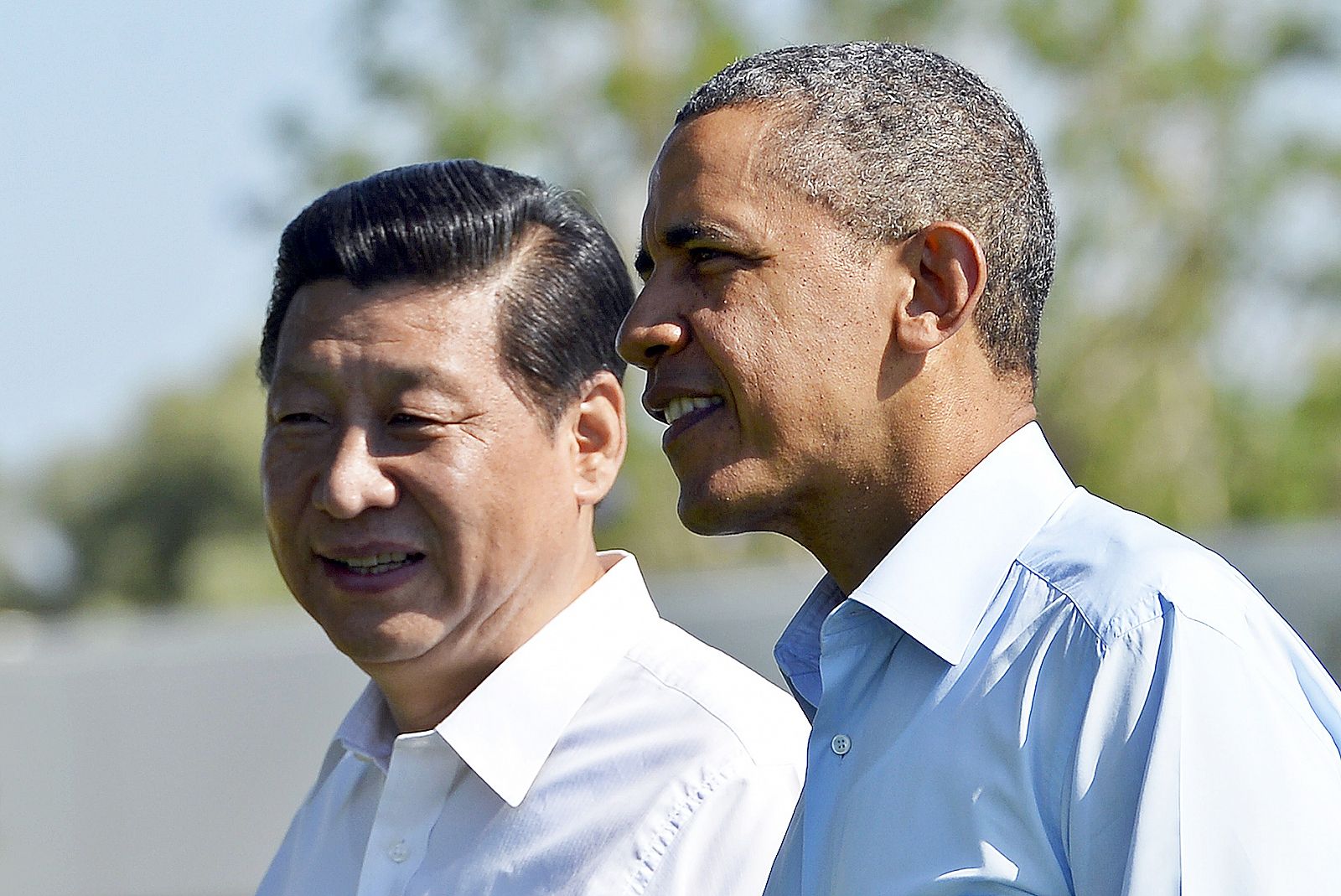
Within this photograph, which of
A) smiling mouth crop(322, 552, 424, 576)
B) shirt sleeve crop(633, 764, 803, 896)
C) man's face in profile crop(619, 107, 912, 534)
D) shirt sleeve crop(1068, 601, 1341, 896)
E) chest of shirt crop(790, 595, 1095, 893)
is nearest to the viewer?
shirt sleeve crop(1068, 601, 1341, 896)

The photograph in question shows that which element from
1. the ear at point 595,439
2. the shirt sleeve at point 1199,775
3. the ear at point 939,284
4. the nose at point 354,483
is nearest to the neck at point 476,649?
the ear at point 595,439

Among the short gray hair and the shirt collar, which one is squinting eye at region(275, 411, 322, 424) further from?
the shirt collar

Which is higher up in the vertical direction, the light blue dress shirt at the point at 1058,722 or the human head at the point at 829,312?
the human head at the point at 829,312

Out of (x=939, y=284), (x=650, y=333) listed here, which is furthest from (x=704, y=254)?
(x=939, y=284)

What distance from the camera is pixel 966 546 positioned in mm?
1838

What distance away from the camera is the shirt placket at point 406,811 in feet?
8.20

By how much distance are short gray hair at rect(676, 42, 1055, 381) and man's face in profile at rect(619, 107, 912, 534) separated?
0.04 meters

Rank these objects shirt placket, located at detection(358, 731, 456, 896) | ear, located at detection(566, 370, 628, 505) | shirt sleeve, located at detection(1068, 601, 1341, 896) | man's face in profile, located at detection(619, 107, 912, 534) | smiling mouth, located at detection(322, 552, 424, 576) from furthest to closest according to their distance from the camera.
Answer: ear, located at detection(566, 370, 628, 505) → smiling mouth, located at detection(322, 552, 424, 576) → shirt placket, located at detection(358, 731, 456, 896) → man's face in profile, located at detection(619, 107, 912, 534) → shirt sleeve, located at detection(1068, 601, 1341, 896)

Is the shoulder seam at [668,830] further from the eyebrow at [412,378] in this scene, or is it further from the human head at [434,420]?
the eyebrow at [412,378]

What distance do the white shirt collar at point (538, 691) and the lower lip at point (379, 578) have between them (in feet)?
0.65

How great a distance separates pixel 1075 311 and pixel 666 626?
12142 mm

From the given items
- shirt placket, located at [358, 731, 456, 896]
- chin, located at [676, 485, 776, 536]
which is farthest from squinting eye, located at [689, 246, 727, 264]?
shirt placket, located at [358, 731, 456, 896]

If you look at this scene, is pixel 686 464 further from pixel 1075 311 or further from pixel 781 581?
pixel 1075 311

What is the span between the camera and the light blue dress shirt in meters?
1.50
